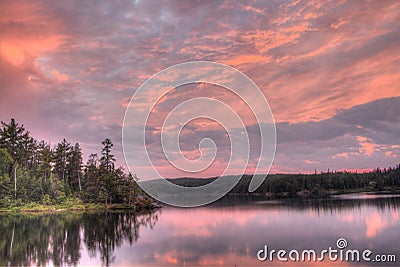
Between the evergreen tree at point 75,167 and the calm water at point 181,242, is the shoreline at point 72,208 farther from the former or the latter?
the calm water at point 181,242

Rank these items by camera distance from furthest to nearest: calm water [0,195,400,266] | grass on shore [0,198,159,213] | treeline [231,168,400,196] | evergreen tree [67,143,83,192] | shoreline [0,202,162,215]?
treeline [231,168,400,196] → evergreen tree [67,143,83,192] → grass on shore [0,198,159,213] → shoreline [0,202,162,215] → calm water [0,195,400,266]

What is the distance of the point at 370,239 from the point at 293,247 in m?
7.38

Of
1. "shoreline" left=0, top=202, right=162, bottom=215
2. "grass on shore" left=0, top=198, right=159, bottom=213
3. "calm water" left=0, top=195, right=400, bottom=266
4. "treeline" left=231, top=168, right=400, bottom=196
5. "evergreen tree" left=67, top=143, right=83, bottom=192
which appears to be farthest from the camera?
"treeline" left=231, top=168, right=400, bottom=196

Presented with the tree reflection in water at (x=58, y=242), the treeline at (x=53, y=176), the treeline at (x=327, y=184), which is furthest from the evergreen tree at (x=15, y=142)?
the treeline at (x=327, y=184)

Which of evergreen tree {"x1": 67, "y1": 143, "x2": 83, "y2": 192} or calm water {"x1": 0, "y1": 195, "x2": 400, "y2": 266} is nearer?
calm water {"x1": 0, "y1": 195, "x2": 400, "y2": 266}

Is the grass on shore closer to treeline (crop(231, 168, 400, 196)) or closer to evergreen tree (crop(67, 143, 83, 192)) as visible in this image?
evergreen tree (crop(67, 143, 83, 192))

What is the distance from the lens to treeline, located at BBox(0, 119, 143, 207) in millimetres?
67625

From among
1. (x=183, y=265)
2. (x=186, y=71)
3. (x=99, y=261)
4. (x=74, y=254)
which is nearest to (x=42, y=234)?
(x=74, y=254)

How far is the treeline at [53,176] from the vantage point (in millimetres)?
67625

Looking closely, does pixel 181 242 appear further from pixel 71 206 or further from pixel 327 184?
pixel 327 184

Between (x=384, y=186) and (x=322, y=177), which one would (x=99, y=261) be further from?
(x=384, y=186)

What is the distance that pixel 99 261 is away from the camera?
2291 centimetres

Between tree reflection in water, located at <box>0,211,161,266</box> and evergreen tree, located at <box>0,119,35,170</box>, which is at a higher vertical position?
evergreen tree, located at <box>0,119,35,170</box>

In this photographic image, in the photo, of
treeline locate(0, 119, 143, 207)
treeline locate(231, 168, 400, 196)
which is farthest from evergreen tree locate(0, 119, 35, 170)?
treeline locate(231, 168, 400, 196)
